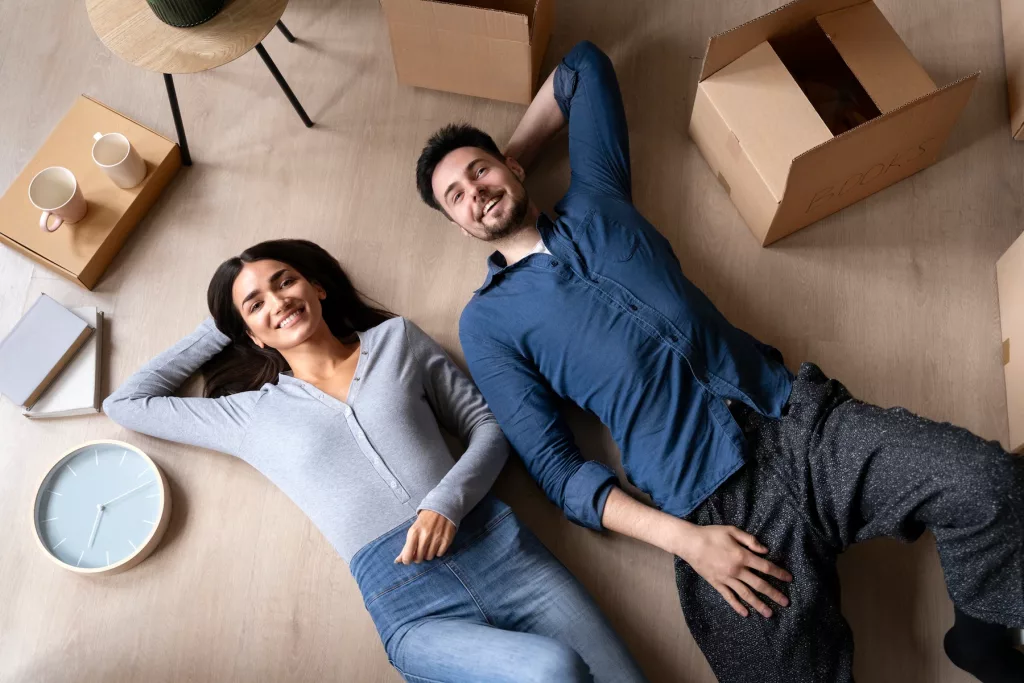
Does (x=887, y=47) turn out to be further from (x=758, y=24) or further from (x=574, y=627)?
(x=574, y=627)

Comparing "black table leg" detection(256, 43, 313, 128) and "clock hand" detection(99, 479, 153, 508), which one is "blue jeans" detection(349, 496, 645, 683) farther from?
"black table leg" detection(256, 43, 313, 128)

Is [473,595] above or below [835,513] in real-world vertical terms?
below

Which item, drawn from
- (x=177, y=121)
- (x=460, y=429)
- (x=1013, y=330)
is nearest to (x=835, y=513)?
(x=1013, y=330)

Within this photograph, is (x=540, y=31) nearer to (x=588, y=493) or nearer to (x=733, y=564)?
(x=588, y=493)

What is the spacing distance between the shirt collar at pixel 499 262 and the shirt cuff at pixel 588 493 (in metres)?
0.41

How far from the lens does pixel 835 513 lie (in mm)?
1524

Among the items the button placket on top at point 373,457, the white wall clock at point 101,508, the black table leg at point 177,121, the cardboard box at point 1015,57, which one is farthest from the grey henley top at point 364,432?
the cardboard box at point 1015,57

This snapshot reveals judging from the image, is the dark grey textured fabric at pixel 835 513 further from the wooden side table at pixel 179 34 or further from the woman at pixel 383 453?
the wooden side table at pixel 179 34

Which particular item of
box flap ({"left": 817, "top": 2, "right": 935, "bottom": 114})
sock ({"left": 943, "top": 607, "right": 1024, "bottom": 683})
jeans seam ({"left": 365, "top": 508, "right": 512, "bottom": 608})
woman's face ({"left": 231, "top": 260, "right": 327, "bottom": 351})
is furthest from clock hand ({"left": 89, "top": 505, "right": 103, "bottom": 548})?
box flap ({"left": 817, "top": 2, "right": 935, "bottom": 114})

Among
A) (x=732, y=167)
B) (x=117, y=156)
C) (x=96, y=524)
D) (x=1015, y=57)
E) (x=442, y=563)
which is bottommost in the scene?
(x=96, y=524)

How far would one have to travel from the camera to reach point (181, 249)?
212 cm

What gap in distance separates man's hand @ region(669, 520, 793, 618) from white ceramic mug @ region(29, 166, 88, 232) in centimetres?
154

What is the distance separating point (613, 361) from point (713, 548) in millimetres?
384

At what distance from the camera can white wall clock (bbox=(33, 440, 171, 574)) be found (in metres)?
1.83
